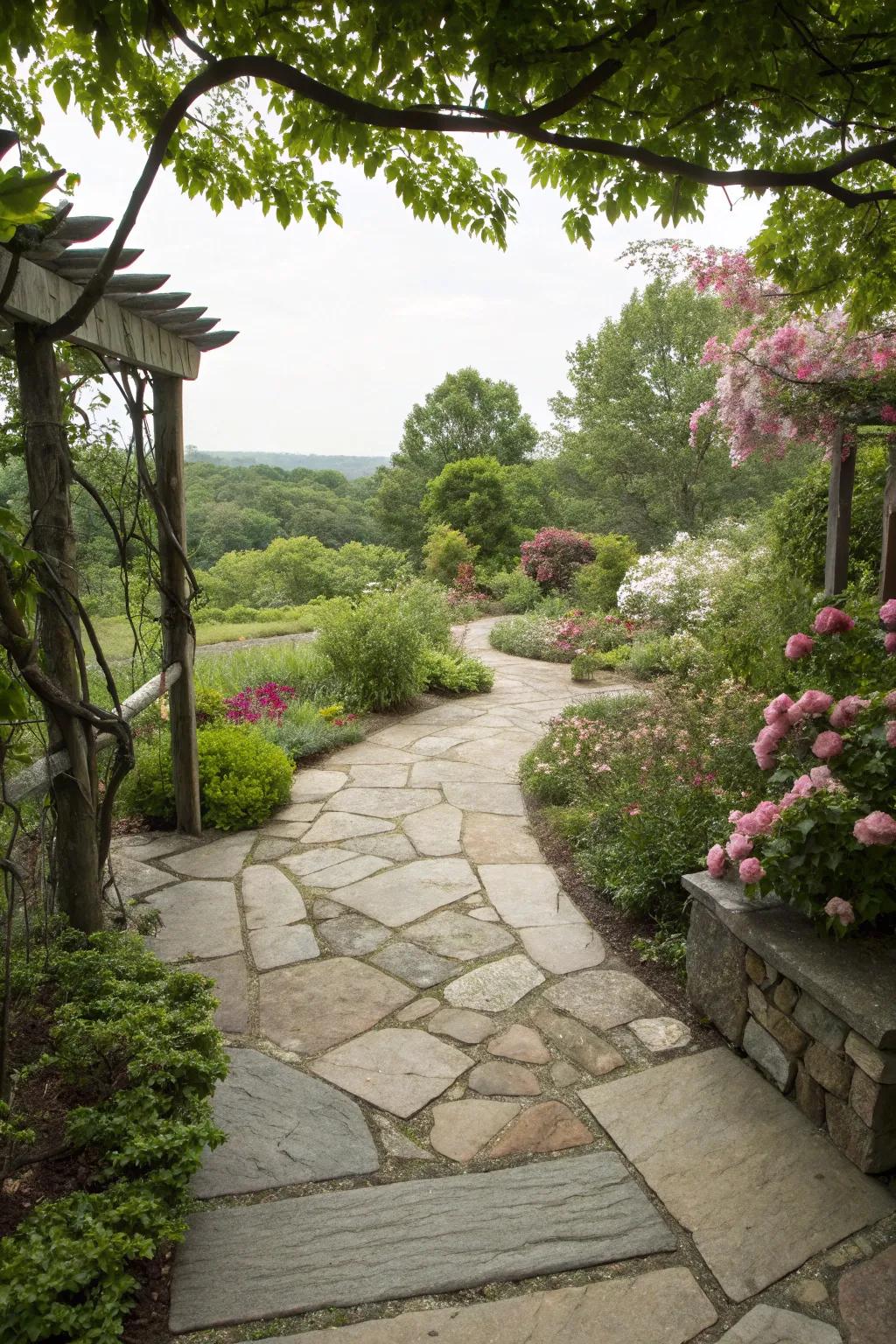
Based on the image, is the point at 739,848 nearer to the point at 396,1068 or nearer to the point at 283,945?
the point at 396,1068

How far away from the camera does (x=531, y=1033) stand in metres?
2.40

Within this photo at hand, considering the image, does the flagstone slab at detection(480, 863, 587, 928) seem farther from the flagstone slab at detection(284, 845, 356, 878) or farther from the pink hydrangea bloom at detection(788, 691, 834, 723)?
the pink hydrangea bloom at detection(788, 691, 834, 723)

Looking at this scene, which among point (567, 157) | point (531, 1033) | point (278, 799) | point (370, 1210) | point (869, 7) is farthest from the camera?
point (278, 799)

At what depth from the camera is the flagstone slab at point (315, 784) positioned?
4461 millimetres

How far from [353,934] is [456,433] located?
19.2m

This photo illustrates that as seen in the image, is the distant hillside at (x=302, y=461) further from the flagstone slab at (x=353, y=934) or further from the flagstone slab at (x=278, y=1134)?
the flagstone slab at (x=278, y=1134)

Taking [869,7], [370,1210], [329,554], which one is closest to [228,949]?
[370,1210]

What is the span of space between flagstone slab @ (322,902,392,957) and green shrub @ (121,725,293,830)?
99 centimetres

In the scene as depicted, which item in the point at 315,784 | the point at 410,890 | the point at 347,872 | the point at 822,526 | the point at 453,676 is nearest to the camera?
the point at 410,890

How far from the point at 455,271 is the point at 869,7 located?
55.3 feet

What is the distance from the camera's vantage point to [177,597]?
140 inches

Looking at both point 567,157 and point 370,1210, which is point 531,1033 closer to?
point 370,1210

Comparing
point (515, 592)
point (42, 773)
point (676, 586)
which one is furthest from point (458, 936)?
point (515, 592)

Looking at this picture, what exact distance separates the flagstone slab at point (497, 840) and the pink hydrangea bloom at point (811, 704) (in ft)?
5.65
